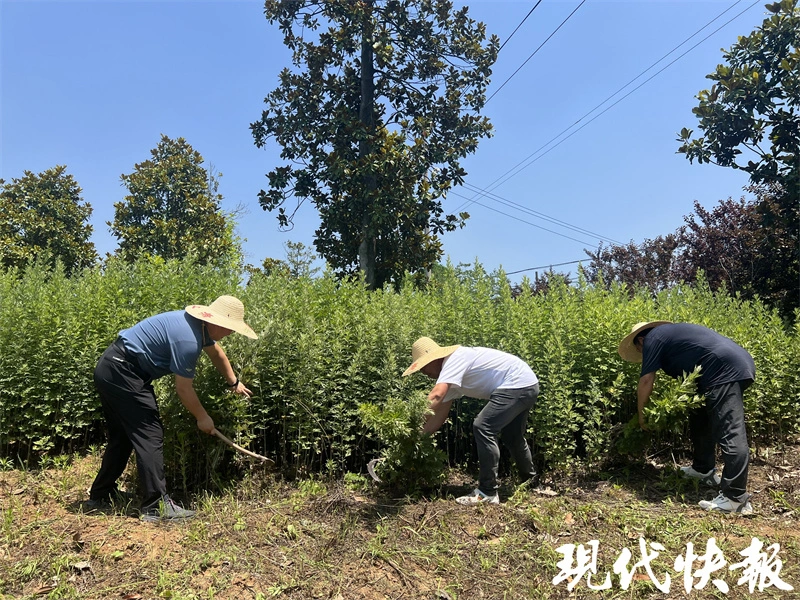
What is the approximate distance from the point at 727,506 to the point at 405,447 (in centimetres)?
252

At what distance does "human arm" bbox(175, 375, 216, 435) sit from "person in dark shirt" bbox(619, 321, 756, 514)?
11.3ft

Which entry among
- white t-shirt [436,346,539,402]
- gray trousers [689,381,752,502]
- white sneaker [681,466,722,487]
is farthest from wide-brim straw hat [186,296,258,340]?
white sneaker [681,466,722,487]

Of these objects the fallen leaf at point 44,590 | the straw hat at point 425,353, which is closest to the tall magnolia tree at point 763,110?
the straw hat at point 425,353

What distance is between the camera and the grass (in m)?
3.05

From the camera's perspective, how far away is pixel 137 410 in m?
3.77

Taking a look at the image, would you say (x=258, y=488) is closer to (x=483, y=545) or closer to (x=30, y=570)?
(x=30, y=570)

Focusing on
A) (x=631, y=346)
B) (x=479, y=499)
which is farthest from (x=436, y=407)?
(x=631, y=346)

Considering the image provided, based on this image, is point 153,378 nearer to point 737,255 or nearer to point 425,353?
point 425,353

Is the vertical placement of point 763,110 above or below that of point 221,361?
above

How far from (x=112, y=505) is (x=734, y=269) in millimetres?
10484

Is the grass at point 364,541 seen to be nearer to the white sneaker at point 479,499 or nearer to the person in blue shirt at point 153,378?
the white sneaker at point 479,499

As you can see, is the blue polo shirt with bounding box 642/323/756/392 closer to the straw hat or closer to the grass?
the grass

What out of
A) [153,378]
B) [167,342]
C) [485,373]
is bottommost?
[153,378]

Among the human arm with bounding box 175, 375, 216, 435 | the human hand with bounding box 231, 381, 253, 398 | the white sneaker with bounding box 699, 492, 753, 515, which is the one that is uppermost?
the human hand with bounding box 231, 381, 253, 398
